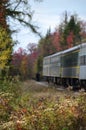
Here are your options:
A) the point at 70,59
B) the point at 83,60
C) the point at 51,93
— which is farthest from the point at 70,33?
the point at 51,93

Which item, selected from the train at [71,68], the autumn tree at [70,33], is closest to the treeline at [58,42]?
the autumn tree at [70,33]

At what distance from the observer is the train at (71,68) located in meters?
32.9

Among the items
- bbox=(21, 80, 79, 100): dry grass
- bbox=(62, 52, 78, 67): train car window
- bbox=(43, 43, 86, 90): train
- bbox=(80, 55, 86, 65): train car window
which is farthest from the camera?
bbox=(62, 52, 78, 67): train car window

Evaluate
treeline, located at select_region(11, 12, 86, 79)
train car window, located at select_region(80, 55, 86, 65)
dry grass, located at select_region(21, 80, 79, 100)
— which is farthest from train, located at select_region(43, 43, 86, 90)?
treeline, located at select_region(11, 12, 86, 79)

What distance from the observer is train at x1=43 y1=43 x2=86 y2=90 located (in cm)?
3286

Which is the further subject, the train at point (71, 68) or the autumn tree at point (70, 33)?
the autumn tree at point (70, 33)

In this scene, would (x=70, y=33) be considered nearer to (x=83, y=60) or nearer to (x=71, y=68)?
(x=71, y=68)

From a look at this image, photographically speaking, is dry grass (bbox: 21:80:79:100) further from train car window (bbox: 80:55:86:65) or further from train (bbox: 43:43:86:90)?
train (bbox: 43:43:86:90)

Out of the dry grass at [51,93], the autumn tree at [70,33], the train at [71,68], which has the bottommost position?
the dry grass at [51,93]

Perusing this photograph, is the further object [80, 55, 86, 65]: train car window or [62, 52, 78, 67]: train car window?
[62, 52, 78, 67]: train car window

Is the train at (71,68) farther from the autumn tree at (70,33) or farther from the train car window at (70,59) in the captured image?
the autumn tree at (70,33)

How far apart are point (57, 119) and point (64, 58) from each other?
110 feet

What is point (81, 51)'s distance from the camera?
3356 centimetres

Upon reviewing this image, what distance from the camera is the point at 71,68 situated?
127 feet
